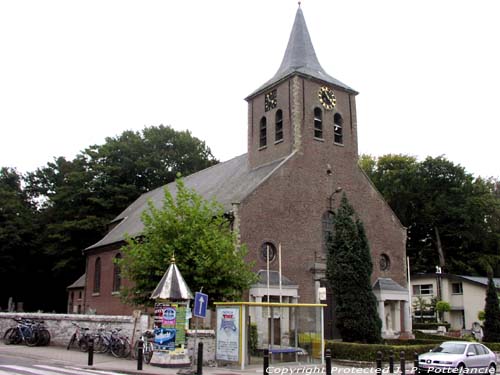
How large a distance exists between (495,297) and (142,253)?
20.3 metres

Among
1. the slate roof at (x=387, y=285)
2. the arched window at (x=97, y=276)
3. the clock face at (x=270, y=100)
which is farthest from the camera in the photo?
the arched window at (x=97, y=276)

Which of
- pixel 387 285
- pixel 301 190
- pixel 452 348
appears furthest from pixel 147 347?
pixel 387 285

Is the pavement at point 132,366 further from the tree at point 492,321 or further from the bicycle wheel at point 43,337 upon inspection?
the tree at point 492,321

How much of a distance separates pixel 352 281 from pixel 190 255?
7.85 meters

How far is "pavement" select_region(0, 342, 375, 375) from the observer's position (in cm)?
1683

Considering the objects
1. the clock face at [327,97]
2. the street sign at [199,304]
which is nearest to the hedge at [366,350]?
the street sign at [199,304]

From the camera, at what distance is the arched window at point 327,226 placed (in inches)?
1199

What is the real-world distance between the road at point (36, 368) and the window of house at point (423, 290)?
40.0 m

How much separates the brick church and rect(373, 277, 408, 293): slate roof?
0.26 feet

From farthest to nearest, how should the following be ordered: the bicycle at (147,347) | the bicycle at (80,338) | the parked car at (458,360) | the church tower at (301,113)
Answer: the church tower at (301,113) < the bicycle at (80,338) < the bicycle at (147,347) < the parked car at (458,360)

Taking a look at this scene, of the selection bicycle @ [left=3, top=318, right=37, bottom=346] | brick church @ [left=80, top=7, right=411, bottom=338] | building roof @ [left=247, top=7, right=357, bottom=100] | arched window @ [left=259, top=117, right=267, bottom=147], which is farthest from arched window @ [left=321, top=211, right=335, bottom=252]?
bicycle @ [left=3, top=318, right=37, bottom=346]

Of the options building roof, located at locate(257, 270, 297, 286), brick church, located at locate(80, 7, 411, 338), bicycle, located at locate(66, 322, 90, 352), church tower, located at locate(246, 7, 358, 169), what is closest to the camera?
bicycle, located at locate(66, 322, 90, 352)

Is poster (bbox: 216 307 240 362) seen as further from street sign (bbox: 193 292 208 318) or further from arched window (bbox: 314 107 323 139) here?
arched window (bbox: 314 107 323 139)

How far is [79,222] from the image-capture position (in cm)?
4894
